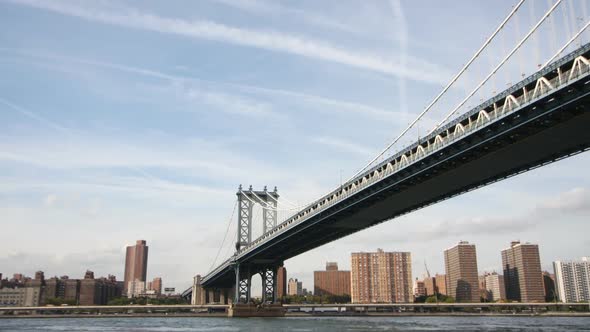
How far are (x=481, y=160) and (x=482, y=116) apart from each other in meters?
5.74

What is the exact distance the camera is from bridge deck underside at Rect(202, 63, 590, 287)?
111 feet

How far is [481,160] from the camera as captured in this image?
138ft

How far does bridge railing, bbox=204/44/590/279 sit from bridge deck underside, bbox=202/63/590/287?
0.44 meters

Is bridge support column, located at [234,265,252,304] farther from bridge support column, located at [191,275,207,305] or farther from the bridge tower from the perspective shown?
bridge support column, located at [191,275,207,305]

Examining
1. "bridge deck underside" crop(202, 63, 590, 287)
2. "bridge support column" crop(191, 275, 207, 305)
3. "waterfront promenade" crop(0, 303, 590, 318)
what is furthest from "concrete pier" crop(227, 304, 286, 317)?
"bridge support column" crop(191, 275, 207, 305)

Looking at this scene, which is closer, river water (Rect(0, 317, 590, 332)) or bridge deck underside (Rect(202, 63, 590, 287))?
bridge deck underside (Rect(202, 63, 590, 287))

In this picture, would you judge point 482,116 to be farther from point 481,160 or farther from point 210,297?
point 210,297

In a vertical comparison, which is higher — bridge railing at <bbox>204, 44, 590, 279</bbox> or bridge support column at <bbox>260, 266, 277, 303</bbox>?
bridge railing at <bbox>204, 44, 590, 279</bbox>

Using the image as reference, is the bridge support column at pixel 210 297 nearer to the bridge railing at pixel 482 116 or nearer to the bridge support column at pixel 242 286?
the bridge support column at pixel 242 286

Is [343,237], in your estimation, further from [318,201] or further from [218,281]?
[218,281]

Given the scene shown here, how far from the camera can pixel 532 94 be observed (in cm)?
3334

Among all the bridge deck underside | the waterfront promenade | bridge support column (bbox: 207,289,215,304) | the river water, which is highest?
the bridge deck underside

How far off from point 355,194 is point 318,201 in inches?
410

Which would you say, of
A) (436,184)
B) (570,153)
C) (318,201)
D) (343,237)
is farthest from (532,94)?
(343,237)
